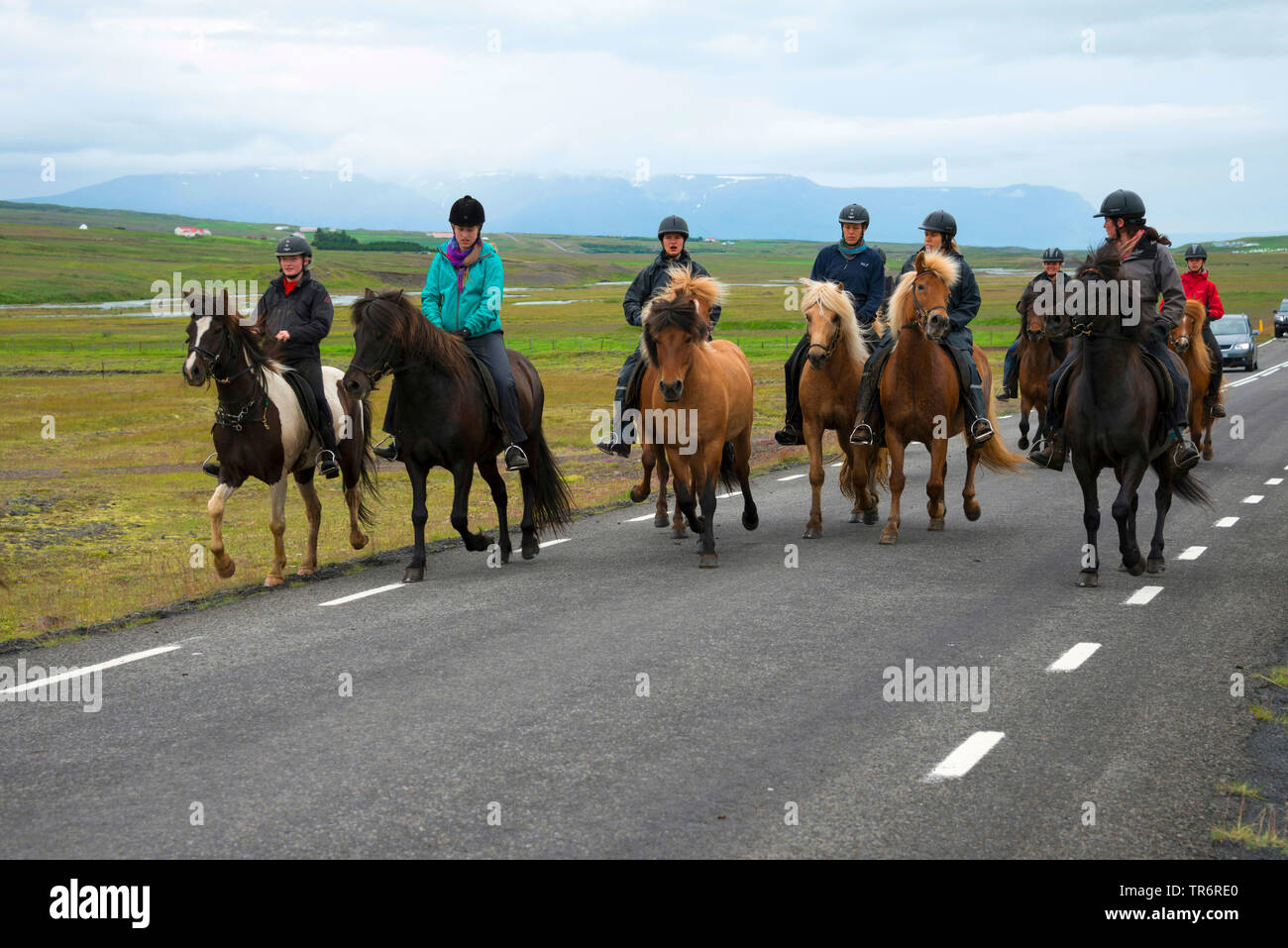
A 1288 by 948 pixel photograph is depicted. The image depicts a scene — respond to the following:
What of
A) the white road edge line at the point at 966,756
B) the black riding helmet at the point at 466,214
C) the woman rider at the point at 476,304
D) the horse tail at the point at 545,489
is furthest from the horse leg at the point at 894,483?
the white road edge line at the point at 966,756

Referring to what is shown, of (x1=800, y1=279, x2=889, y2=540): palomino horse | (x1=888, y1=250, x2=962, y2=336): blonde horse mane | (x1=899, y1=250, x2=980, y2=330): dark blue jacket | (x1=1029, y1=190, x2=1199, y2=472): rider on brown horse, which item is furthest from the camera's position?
(x1=899, y1=250, x2=980, y2=330): dark blue jacket

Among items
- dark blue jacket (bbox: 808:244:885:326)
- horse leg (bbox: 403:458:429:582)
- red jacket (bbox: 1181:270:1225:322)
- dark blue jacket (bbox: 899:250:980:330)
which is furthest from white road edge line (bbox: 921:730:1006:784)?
red jacket (bbox: 1181:270:1225:322)

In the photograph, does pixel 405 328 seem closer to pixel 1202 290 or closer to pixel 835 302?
pixel 835 302

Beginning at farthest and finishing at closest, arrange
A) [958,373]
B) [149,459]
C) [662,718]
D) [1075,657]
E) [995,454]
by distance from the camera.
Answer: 1. [149,459]
2. [995,454]
3. [958,373]
4. [1075,657]
5. [662,718]

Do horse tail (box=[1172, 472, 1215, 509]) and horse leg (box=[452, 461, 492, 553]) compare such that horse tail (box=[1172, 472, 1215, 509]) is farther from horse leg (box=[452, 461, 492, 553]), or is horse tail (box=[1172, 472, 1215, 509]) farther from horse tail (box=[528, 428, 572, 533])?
horse leg (box=[452, 461, 492, 553])

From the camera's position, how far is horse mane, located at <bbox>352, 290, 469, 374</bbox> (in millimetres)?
10797

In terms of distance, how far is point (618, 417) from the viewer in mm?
12992

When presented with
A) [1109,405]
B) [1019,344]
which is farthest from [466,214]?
[1019,344]

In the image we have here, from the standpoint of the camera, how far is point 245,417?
1105cm

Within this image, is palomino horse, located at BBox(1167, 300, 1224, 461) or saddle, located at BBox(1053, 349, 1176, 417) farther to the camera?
palomino horse, located at BBox(1167, 300, 1224, 461)

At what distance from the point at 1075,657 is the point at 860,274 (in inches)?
270
